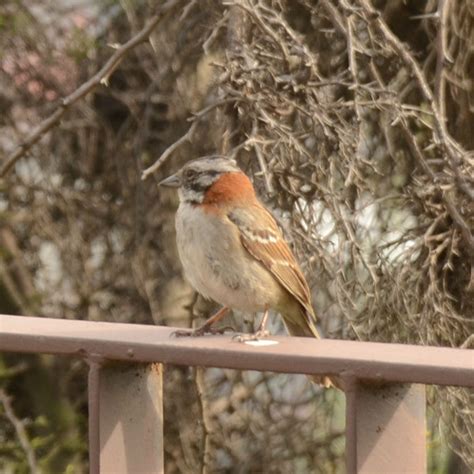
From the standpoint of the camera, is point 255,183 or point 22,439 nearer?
point 255,183

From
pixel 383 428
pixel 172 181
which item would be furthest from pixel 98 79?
pixel 383 428

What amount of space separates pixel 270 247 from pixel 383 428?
194cm

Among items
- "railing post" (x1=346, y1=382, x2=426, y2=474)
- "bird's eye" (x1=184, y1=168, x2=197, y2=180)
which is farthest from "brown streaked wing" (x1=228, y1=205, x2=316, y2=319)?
"railing post" (x1=346, y1=382, x2=426, y2=474)

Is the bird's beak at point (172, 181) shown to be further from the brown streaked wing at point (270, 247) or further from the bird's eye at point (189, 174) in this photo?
the brown streaked wing at point (270, 247)

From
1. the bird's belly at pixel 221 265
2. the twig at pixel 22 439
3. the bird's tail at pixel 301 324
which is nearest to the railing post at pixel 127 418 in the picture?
the bird's belly at pixel 221 265

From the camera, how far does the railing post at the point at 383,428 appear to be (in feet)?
6.32

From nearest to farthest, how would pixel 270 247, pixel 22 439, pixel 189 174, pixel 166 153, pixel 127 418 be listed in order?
pixel 127 418
pixel 166 153
pixel 270 247
pixel 189 174
pixel 22 439

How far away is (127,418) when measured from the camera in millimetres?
2219

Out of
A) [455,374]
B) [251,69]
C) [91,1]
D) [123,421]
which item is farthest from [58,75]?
[455,374]

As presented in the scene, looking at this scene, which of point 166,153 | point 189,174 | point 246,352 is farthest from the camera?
point 189,174

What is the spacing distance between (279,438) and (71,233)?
1287 millimetres

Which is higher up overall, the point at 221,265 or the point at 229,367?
the point at 221,265

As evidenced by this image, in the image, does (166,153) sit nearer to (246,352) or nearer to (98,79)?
(98,79)

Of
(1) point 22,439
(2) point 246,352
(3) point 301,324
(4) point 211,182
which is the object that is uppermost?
(4) point 211,182
